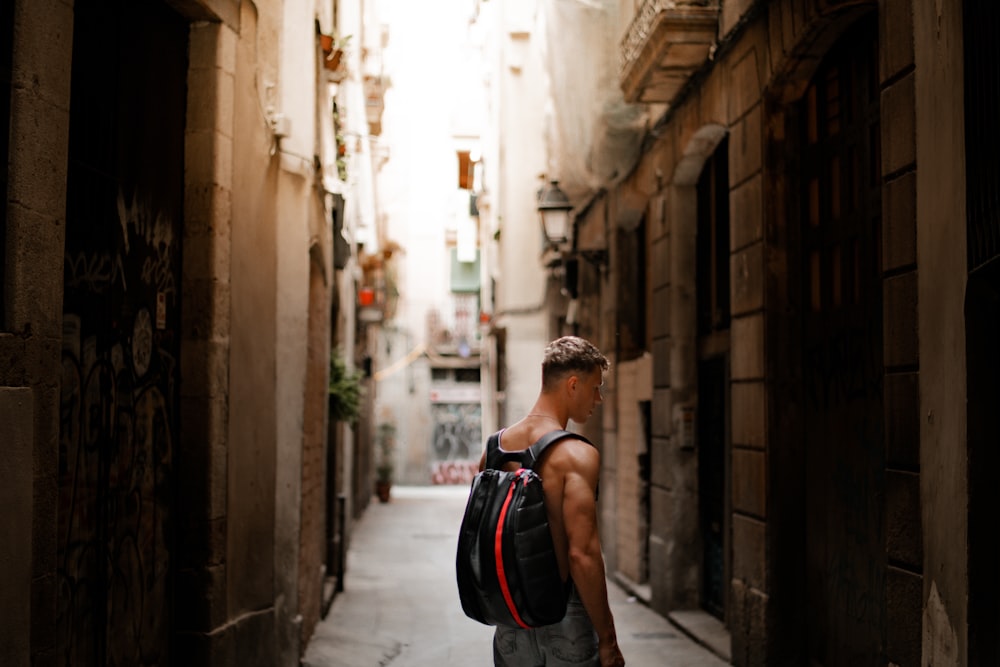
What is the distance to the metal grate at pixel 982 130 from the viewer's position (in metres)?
3.94

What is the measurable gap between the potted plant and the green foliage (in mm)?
16771

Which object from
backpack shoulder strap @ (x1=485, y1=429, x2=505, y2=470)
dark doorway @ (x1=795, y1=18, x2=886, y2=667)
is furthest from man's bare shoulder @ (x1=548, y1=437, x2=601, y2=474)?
dark doorway @ (x1=795, y1=18, x2=886, y2=667)

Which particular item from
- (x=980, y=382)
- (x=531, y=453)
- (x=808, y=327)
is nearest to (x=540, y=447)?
(x=531, y=453)

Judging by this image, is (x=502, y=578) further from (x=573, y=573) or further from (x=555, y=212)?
(x=555, y=212)

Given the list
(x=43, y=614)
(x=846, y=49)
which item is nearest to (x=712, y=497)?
(x=846, y=49)

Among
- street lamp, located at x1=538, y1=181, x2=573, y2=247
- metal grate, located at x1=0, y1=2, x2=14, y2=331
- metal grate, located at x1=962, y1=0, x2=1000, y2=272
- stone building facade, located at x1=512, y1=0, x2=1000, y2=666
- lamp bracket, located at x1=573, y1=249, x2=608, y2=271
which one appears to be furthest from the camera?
street lamp, located at x1=538, y1=181, x2=573, y2=247

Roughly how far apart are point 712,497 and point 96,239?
6.87m

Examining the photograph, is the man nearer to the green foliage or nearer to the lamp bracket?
the green foliage

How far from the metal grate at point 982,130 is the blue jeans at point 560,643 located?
1.92 metres

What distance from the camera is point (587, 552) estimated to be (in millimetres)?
3859

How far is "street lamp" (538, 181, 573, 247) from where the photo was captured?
1501 centimetres

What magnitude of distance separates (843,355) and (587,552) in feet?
12.6

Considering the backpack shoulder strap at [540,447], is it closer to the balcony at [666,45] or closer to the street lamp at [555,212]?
the balcony at [666,45]

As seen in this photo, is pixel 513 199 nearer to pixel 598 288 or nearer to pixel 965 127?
pixel 598 288
